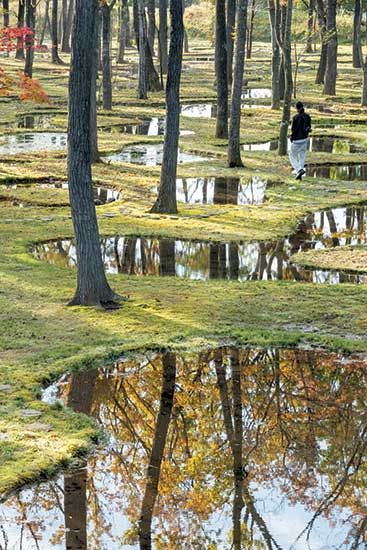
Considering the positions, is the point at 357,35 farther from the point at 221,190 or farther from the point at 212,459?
the point at 212,459

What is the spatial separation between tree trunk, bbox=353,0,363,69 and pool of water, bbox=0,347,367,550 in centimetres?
4399

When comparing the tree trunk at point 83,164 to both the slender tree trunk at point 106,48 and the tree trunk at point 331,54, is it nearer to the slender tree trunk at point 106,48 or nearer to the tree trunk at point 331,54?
the slender tree trunk at point 106,48

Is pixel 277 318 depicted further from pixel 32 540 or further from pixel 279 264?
pixel 32 540

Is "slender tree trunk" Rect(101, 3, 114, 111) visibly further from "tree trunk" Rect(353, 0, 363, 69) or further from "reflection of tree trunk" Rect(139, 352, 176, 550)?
"reflection of tree trunk" Rect(139, 352, 176, 550)

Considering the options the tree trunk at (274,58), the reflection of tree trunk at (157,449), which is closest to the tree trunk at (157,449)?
the reflection of tree trunk at (157,449)

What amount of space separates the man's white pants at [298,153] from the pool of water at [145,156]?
3.46 m

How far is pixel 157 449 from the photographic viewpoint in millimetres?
8945

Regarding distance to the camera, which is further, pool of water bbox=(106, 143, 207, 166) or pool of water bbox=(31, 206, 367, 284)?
pool of water bbox=(106, 143, 207, 166)

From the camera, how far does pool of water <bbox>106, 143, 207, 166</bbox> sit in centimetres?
2741

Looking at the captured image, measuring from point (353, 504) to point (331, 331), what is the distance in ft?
14.6

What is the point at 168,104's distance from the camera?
19.2 meters

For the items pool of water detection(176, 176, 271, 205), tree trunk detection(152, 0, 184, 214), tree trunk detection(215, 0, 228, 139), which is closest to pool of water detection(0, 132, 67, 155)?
tree trunk detection(215, 0, 228, 139)

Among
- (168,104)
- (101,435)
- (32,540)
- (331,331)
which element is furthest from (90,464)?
(168,104)

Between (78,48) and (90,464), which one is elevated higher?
(78,48)
